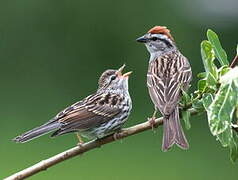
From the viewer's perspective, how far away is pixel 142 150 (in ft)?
37.0

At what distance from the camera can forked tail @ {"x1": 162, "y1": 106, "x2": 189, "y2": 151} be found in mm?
4527

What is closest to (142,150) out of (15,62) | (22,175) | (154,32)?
(15,62)

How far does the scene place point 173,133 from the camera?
4.64m

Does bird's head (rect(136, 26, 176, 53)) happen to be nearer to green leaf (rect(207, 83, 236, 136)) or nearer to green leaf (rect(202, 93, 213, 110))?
green leaf (rect(202, 93, 213, 110))

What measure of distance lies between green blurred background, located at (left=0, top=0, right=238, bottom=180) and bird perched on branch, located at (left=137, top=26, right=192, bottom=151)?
11.3ft

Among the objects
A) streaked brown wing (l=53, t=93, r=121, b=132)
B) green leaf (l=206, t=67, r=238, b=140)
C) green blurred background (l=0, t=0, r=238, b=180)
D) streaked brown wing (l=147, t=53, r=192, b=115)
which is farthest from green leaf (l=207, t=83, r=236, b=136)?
green blurred background (l=0, t=0, r=238, b=180)

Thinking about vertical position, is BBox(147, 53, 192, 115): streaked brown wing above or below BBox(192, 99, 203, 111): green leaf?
above

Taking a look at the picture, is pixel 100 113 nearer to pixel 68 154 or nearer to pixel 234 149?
pixel 68 154

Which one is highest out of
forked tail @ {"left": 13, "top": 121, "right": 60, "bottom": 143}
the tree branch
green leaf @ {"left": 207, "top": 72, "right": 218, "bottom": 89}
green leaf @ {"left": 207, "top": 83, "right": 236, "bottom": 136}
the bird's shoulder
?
the bird's shoulder

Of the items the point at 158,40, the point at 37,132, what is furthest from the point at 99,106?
the point at 37,132

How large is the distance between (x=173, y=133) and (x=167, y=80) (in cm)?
102

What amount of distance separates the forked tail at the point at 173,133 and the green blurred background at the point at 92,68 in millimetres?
4899

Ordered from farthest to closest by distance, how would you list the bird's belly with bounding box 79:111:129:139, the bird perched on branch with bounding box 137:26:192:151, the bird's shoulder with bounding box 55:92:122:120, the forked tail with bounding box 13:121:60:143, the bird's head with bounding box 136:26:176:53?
the bird's head with bounding box 136:26:176:53 < the bird's shoulder with bounding box 55:92:122:120 < the bird's belly with bounding box 79:111:129:139 < the bird perched on branch with bounding box 137:26:192:151 < the forked tail with bounding box 13:121:60:143

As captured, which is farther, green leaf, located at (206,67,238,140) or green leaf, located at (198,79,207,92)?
green leaf, located at (198,79,207,92)
